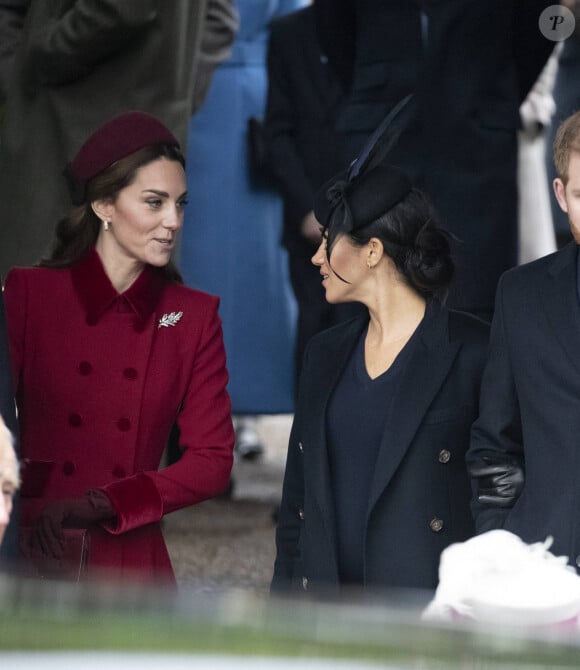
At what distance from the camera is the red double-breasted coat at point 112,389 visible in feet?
9.16

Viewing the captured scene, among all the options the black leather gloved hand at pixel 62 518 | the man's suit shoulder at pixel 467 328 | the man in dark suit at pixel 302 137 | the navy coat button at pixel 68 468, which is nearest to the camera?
the black leather gloved hand at pixel 62 518

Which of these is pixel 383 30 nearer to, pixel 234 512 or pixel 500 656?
pixel 234 512

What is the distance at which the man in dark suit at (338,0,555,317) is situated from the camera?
3.60 m

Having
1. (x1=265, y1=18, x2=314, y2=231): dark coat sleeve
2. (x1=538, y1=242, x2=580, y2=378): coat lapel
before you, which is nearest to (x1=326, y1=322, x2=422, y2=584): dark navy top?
(x1=538, y1=242, x2=580, y2=378): coat lapel

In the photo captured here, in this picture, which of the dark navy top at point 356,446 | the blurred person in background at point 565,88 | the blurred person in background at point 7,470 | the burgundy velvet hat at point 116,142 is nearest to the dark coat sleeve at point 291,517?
the dark navy top at point 356,446

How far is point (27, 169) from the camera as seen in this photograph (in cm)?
390

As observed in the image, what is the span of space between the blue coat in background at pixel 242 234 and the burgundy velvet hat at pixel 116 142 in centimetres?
184

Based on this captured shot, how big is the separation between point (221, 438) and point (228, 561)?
1.76m

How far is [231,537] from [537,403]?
264 centimetres

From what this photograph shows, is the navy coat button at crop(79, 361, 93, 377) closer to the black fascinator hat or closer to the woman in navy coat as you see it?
the woman in navy coat

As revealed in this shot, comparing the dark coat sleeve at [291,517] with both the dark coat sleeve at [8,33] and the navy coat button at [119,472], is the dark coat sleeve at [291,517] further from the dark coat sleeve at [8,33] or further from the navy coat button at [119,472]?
the dark coat sleeve at [8,33]

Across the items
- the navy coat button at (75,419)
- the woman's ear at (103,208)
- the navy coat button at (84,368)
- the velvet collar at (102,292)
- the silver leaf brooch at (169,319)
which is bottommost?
the navy coat button at (75,419)

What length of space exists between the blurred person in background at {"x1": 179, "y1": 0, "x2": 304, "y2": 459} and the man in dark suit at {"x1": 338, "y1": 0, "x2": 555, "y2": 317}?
114 cm

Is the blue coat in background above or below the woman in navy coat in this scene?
above
